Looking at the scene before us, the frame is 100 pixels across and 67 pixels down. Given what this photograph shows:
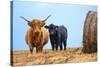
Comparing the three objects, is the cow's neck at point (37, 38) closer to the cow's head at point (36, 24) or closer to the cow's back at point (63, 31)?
the cow's head at point (36, 24)

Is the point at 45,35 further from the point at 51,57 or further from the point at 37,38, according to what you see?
the point at 51,57

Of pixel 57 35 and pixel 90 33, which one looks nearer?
pixel 57 35

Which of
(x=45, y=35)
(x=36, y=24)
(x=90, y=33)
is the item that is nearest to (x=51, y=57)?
(x=45, y=35)

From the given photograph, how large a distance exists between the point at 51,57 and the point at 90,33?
594mm

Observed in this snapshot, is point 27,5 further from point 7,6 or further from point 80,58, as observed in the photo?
point 80,58

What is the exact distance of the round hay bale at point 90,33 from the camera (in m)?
2.48

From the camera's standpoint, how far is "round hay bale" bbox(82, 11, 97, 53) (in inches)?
97.7

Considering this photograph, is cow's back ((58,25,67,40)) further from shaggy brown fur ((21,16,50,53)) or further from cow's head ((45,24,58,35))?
shaggy brown fur ((21,16,50,53))

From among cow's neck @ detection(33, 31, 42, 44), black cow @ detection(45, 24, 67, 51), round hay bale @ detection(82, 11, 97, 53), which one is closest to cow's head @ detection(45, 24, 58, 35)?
black cow @ detection(45, 24, 67, 51)

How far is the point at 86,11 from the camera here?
2492 mm

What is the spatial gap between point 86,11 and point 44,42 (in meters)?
0.67

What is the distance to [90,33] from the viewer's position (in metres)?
2.50

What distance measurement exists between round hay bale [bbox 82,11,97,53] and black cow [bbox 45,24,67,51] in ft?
0.89

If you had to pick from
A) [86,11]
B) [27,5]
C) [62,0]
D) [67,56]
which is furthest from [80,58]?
[27,5]
